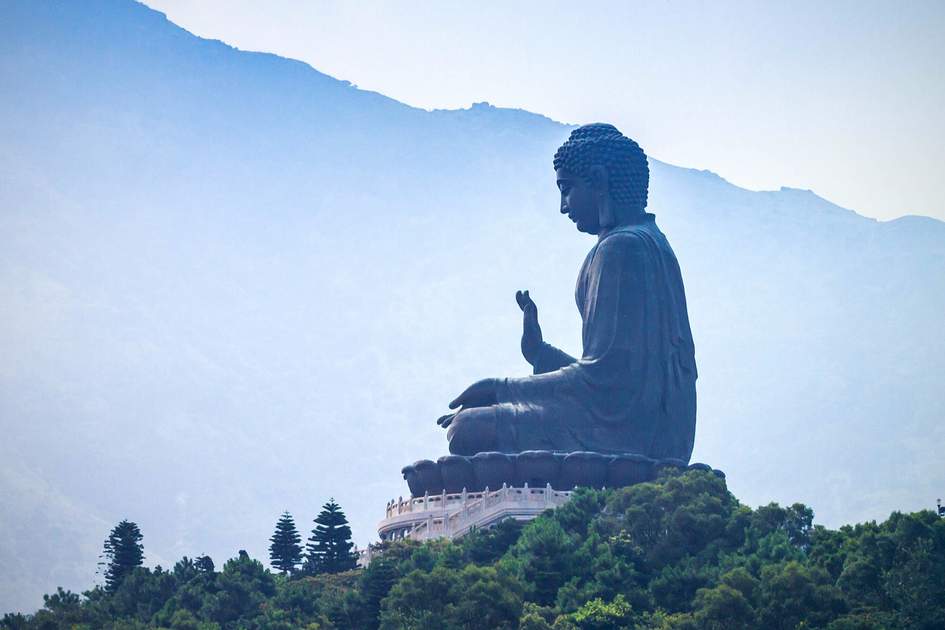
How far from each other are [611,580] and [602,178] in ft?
37.4

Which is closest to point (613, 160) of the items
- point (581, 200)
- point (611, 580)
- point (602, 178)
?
point (602, 178)

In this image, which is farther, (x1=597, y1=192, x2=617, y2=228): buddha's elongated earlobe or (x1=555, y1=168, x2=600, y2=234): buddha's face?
(x1=555, y1=168, x2=600, y2=234): buddha's face

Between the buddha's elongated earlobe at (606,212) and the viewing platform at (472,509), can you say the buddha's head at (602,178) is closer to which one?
the buddha's elongated earlobe at (606,212)

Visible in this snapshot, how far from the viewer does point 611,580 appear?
102 ft

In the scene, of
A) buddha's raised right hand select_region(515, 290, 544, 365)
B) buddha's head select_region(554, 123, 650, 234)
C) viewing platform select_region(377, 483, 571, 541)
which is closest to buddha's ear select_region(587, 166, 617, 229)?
buddha's head select_region(554, 123, 650, 234)

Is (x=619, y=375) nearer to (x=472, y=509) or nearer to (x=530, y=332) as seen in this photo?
(x=530, y=332)

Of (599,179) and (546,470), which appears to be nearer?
(546,470)

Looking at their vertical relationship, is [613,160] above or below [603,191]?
above

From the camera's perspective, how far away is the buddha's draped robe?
38.8 meters

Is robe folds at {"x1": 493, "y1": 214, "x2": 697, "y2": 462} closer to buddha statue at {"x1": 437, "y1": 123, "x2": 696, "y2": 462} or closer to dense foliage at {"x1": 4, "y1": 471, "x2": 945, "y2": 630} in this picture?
buddha statue at {"x1": 437, "y1": 123, "x2": 696, "y2": 462}

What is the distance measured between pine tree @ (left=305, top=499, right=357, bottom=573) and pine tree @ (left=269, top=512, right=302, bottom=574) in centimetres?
68

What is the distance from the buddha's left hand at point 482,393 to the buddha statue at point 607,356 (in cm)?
2

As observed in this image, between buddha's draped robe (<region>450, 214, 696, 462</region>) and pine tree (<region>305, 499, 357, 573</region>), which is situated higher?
buddha's draped robe (<region>450, 214, 696, 462</region>)

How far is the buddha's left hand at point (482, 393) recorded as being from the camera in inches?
1548
